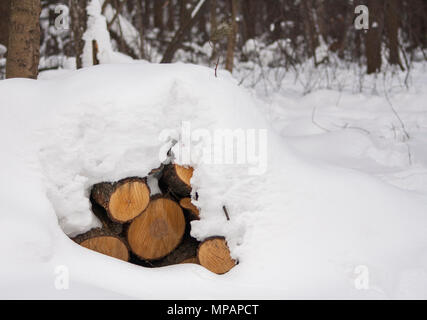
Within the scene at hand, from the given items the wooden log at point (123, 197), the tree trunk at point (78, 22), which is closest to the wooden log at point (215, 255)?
the wooden log at point (123, 197)

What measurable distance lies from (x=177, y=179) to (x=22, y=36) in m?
1.54

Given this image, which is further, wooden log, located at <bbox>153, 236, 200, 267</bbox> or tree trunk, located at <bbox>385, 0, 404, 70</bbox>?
tree trunk, located at <bbox>385, 0, 404, 70</bbox>

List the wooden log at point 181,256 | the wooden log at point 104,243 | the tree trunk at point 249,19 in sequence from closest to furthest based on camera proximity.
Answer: the wooden log at point 104,243, the wooden log at point 181,256, the tree trunk at point 249,19

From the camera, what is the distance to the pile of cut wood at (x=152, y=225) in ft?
6.64

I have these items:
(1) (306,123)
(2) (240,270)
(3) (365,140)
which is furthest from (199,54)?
(2) (240,270)

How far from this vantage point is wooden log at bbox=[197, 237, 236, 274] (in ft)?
6.70

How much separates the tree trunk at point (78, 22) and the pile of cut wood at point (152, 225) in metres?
1.94

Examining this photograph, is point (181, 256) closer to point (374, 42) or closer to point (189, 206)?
point (189, 206)

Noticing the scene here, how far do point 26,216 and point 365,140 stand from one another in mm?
2779

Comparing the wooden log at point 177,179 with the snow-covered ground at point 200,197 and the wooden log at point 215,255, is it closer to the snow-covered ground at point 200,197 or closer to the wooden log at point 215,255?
the snow-covered ground at point 200,197

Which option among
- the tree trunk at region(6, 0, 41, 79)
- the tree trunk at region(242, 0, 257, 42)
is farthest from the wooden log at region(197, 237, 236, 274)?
the tree trunk at region(242, 0, 257, 42)

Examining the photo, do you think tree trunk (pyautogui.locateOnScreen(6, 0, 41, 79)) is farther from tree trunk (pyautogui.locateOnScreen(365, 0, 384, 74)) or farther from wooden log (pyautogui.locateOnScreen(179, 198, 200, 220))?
tree trunk (pyautogui.locateOnScreen(365, 0, 384, 74))
